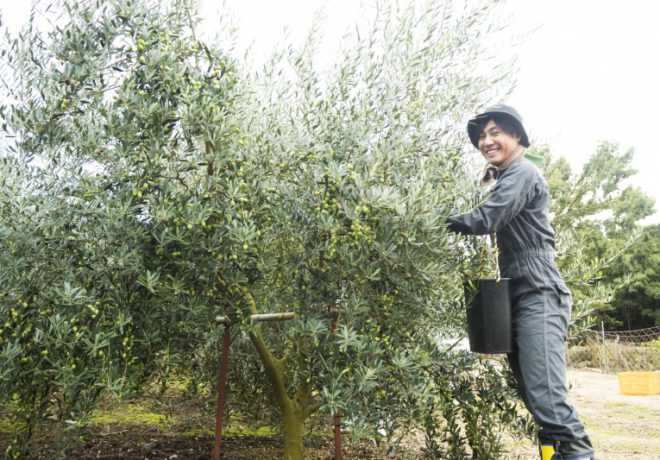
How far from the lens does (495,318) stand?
3.50 m

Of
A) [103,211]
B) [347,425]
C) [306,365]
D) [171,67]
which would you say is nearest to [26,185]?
[103,211]

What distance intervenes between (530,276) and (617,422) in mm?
7221

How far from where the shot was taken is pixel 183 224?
3.05m

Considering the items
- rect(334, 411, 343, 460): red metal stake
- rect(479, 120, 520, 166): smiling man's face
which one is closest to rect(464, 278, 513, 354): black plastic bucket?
rect(479, 120, 520, 166): smiling man's face

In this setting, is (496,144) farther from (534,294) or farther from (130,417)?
(130,417)

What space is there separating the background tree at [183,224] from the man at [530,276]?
0.86 ft

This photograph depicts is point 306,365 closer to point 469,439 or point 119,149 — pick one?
point 469,439

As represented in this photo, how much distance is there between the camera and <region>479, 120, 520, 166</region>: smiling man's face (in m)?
3.89

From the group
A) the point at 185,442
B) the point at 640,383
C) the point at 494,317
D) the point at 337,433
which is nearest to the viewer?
the point at 494,317

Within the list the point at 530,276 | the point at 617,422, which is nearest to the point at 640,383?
the point at 617,422

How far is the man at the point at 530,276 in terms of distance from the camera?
10.9 feet

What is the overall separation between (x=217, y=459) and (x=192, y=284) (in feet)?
5.29

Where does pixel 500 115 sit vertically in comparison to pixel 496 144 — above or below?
above

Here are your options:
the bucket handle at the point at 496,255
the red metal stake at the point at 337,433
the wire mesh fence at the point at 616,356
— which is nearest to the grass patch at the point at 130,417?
the red metal stake at the point at 337,433
